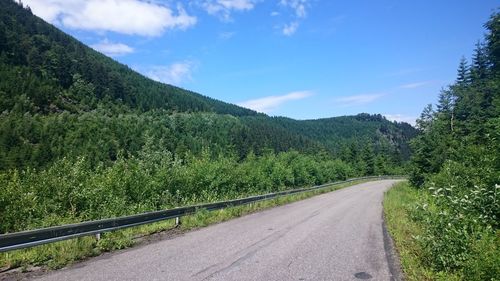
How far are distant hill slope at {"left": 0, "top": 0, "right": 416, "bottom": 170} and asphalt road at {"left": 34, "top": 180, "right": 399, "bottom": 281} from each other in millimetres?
15832

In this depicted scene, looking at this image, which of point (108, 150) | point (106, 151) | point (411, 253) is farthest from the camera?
point (108, 150)

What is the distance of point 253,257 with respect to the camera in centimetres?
884

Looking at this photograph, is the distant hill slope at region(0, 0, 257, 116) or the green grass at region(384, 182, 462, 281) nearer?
the green grass at region(384, 182, 462, 281)

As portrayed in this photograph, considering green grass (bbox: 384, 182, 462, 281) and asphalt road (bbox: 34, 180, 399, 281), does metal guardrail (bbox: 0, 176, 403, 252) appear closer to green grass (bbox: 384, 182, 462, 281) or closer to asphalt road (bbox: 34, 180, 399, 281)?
asphalt road (bbox: 34, 180, 399, 281)

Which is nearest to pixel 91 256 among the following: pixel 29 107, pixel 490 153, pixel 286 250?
pixel 286 250

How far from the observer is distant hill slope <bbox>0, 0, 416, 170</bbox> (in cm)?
9325

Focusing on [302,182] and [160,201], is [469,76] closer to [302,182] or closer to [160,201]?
[302,182]

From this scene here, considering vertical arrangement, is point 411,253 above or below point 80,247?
below

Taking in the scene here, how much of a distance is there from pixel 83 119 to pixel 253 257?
394 ft

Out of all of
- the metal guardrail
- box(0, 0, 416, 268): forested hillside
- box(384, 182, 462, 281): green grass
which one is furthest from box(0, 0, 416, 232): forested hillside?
box(384, 182, 462, 281): green grass

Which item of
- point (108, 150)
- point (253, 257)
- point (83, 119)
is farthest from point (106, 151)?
point (253, 257)

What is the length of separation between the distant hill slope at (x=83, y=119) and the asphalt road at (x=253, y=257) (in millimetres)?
15832

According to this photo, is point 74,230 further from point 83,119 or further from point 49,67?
point 49,67

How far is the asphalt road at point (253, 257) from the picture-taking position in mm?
7359
